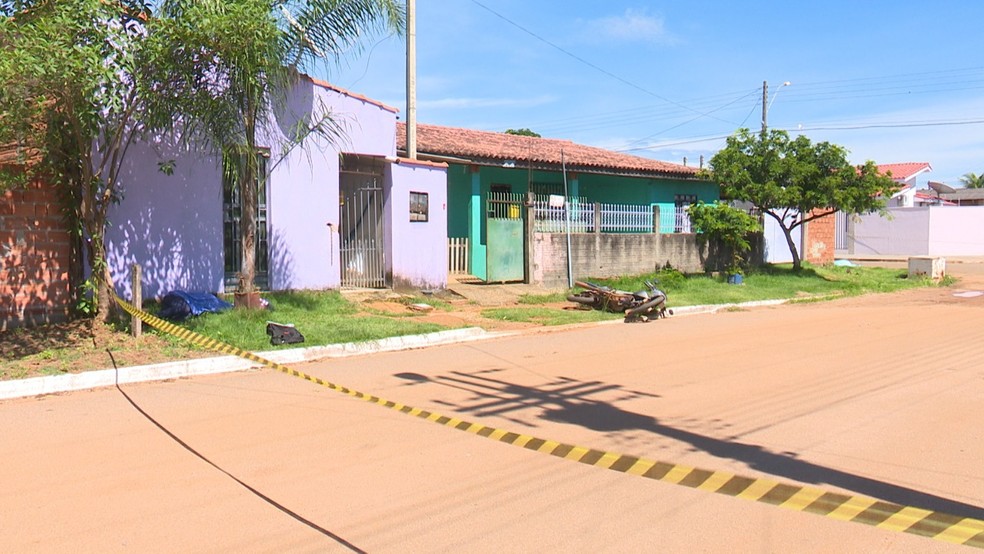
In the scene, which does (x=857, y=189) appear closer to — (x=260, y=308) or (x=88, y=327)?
(x=260, y=308)

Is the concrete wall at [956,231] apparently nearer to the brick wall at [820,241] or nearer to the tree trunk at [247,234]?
the brick wall at [820,241]

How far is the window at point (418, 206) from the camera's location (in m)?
16.1

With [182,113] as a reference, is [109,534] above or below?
below

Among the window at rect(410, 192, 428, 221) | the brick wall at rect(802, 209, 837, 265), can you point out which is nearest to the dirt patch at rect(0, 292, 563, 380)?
the window at rect(410, 192, 428, 221)

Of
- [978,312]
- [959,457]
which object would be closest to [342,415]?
[959,457]

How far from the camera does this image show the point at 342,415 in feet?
21.8

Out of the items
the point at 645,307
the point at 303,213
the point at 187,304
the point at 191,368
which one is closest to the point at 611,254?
the point at 645,307

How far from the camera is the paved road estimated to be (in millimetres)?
4078

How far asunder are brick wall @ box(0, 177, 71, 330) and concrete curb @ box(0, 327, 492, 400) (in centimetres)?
281

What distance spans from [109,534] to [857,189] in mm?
22384

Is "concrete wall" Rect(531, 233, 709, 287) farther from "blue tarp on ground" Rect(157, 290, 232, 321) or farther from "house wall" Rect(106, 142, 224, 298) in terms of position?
"blue tarp on ground" Rect(157, 290, 232, 321)

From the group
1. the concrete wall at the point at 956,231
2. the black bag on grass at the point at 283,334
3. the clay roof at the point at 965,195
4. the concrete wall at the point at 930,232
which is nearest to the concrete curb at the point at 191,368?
the black bag on grass at the point at 283,334

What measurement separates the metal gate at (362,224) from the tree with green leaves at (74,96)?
214 inches

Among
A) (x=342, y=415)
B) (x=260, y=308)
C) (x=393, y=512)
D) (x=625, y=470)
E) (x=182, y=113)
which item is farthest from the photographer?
(x=260, y=308)
